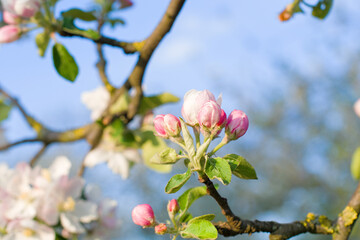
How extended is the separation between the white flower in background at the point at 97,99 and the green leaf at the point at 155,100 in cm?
12

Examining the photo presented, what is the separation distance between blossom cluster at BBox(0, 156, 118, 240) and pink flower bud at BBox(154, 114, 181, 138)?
320 mm

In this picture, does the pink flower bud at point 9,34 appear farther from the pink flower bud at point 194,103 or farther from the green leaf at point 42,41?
the pink flower bud at point 194,103

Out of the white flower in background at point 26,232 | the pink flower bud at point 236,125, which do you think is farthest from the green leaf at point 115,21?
the pink flower bud at point 236,125

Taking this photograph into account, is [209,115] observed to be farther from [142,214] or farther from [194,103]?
[142,214]

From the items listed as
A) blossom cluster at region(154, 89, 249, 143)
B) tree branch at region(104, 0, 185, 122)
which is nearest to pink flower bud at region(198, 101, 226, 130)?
blossom cluster at region(154, 89, 249, 143)

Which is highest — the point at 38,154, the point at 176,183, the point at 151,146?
the point at 176,183

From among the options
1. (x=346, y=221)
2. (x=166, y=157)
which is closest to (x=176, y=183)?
(x=166, y=157)

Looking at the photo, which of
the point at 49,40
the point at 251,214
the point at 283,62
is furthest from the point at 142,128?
the point at 283,62

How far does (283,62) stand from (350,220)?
5.06m

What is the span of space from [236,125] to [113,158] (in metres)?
0.51

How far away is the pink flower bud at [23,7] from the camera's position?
666mm

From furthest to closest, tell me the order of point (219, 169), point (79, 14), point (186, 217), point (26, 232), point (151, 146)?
1. point (151, 146)
2. point (79, 14)
3. point (26, 232)
4. point (186, 217)
5. point (219, 169)

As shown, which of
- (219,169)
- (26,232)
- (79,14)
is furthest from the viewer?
(79,14)

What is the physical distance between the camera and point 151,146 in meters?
0.84
